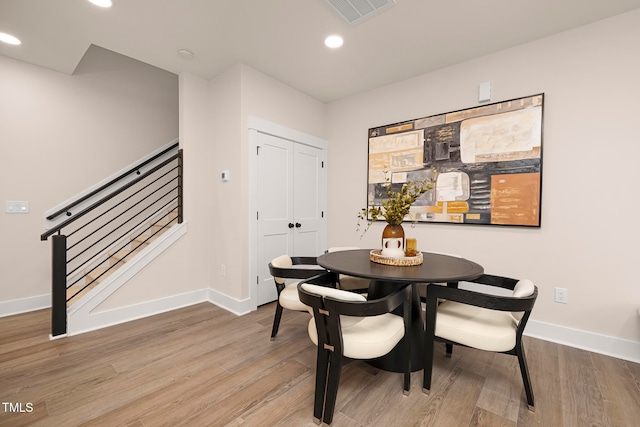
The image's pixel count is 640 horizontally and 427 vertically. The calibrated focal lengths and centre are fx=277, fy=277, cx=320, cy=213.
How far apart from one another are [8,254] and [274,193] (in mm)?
2846

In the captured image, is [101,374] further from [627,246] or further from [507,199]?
[627,246]

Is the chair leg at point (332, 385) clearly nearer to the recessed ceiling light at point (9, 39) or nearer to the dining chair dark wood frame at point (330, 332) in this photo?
the dining chair dark wood frame at point (330, 332)

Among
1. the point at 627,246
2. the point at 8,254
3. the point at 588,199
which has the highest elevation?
the point at 588,199

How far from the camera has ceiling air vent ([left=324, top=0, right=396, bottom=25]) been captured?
81.8 inches

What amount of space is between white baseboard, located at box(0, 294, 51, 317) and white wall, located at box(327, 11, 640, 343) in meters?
4.62

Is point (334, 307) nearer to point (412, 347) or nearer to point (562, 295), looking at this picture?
point (412, 347)

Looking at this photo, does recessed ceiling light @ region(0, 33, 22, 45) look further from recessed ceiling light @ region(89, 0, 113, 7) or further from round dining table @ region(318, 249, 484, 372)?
round dining table @ region(318, 249, 484, 372)

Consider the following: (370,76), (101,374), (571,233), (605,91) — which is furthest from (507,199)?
(101,374)

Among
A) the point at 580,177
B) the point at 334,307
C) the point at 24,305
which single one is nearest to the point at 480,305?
the point at 334,307

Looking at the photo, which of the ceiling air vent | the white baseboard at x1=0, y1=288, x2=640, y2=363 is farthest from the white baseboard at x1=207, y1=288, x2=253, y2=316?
the ceiling air vent

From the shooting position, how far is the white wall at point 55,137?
9.58 feet

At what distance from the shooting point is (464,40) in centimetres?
256

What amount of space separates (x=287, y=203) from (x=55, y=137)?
2.75m

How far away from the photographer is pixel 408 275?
168cm
